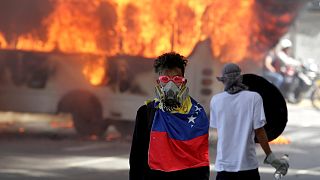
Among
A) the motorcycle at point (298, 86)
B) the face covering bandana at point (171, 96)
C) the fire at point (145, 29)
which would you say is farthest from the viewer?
the motorcycle at point (298, 86)

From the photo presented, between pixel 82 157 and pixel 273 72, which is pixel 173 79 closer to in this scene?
pixel 82 157

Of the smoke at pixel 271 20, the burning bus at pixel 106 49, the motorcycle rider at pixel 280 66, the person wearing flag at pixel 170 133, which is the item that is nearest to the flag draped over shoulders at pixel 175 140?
the person wearing flag at pixel 170 133

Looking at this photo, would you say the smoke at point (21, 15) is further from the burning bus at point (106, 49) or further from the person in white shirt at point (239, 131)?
the person in white shirt at point (239, 131)

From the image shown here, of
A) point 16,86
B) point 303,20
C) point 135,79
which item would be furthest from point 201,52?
point 303,20

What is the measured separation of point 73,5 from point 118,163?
471 cm

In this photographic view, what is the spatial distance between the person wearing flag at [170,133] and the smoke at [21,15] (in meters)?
10.5

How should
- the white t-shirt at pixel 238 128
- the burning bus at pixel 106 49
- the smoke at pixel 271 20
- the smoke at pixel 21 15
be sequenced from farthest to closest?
the smoke at pixel 271 20
the smoke at pixel 21 15
the burning bus at pixel 106 49
the white t-shirt at pixel 238 128

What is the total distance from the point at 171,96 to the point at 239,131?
58.8 inches

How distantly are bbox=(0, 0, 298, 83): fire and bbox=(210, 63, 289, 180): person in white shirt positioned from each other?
7787 mm

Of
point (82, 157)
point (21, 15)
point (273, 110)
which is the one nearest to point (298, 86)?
point (21, 15)

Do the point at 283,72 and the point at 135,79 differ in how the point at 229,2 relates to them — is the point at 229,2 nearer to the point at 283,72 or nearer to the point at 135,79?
the point at 135,79

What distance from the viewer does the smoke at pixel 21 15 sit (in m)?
14.0

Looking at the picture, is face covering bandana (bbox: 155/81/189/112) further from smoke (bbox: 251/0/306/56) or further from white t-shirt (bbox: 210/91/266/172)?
smoke (bbox: 251/0/306/56)

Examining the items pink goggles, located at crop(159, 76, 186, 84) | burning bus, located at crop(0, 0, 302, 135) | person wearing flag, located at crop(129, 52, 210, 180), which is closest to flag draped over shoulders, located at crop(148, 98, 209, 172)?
person wearing flag, located at crop(129, 52, 210, 180)
